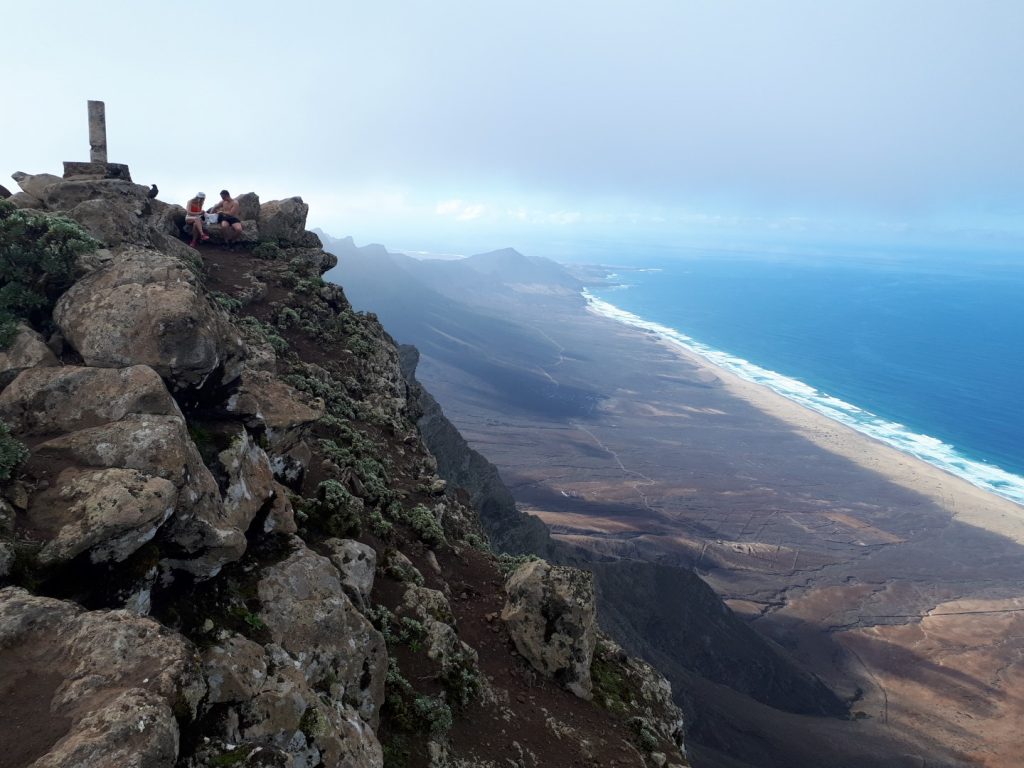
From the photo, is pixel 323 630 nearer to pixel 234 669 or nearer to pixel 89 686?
pixel 234 669

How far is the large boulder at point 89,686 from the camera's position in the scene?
4988 millimetres

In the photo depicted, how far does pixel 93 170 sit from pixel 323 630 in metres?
24.4

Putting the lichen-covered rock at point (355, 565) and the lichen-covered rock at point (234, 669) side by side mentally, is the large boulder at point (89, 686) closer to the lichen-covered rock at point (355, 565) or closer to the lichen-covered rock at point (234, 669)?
the lichen-covered rock at point (234, 669)

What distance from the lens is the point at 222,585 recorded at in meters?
8.98

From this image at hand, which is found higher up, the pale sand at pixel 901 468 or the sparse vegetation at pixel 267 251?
the sparse vegetation at pixel 267 251

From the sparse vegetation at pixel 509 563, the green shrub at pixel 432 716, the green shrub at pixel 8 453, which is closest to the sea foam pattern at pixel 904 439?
the sparse vegetation at pixel 509 563

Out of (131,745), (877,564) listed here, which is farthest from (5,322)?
(877,564)

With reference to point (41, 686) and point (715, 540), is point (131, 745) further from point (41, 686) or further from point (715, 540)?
point (715, 540)

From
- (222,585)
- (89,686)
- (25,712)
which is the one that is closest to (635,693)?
(222,585)

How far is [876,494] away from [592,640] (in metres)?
111

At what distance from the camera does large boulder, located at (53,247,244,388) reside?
10297mm

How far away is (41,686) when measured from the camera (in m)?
5.58

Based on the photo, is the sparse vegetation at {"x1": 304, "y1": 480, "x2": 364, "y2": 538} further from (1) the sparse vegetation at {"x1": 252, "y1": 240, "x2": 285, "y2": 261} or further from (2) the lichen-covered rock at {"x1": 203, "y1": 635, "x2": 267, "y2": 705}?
(1) the sparse vegetation at {"x1": 252, "y1": 240, "x2": 285, "y2": 261}

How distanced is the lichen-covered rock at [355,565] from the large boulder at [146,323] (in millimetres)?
4484
